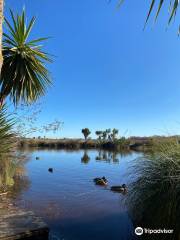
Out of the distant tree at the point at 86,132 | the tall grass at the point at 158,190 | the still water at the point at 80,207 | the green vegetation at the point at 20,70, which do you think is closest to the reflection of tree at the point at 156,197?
the tall grass at the point at 158,190

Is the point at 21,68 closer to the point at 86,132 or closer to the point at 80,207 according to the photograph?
the point at 80,207

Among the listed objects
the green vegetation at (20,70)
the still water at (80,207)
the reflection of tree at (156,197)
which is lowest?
the still water at (80,207)

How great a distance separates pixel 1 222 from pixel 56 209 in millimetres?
3485

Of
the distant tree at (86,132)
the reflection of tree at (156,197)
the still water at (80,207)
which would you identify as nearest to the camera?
the reflection of tree at (156,197)

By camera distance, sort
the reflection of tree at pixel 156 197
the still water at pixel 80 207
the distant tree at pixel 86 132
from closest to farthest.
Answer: the reflection of tree at pixel 156 197, the still water at pixel 80 207, the distant tree at pixel 86 132

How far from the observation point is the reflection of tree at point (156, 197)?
489 centimetres

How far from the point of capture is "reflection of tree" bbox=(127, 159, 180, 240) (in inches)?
192

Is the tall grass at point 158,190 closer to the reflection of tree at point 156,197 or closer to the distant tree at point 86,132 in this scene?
the reflection of tree at point 156,197

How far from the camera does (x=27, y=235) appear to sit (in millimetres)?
6141

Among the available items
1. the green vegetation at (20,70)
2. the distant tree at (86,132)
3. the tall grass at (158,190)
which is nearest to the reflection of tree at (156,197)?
the tall grass at (158,190)

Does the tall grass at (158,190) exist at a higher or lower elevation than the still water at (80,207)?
higher

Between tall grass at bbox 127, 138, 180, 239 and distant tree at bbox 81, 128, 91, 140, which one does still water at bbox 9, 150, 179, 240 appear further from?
distant tree at bbox 81, 128, 91, 140

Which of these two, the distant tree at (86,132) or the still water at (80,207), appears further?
the distant tree at (86,132)

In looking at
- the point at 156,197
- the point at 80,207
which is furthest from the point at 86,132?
the point at 156,197
